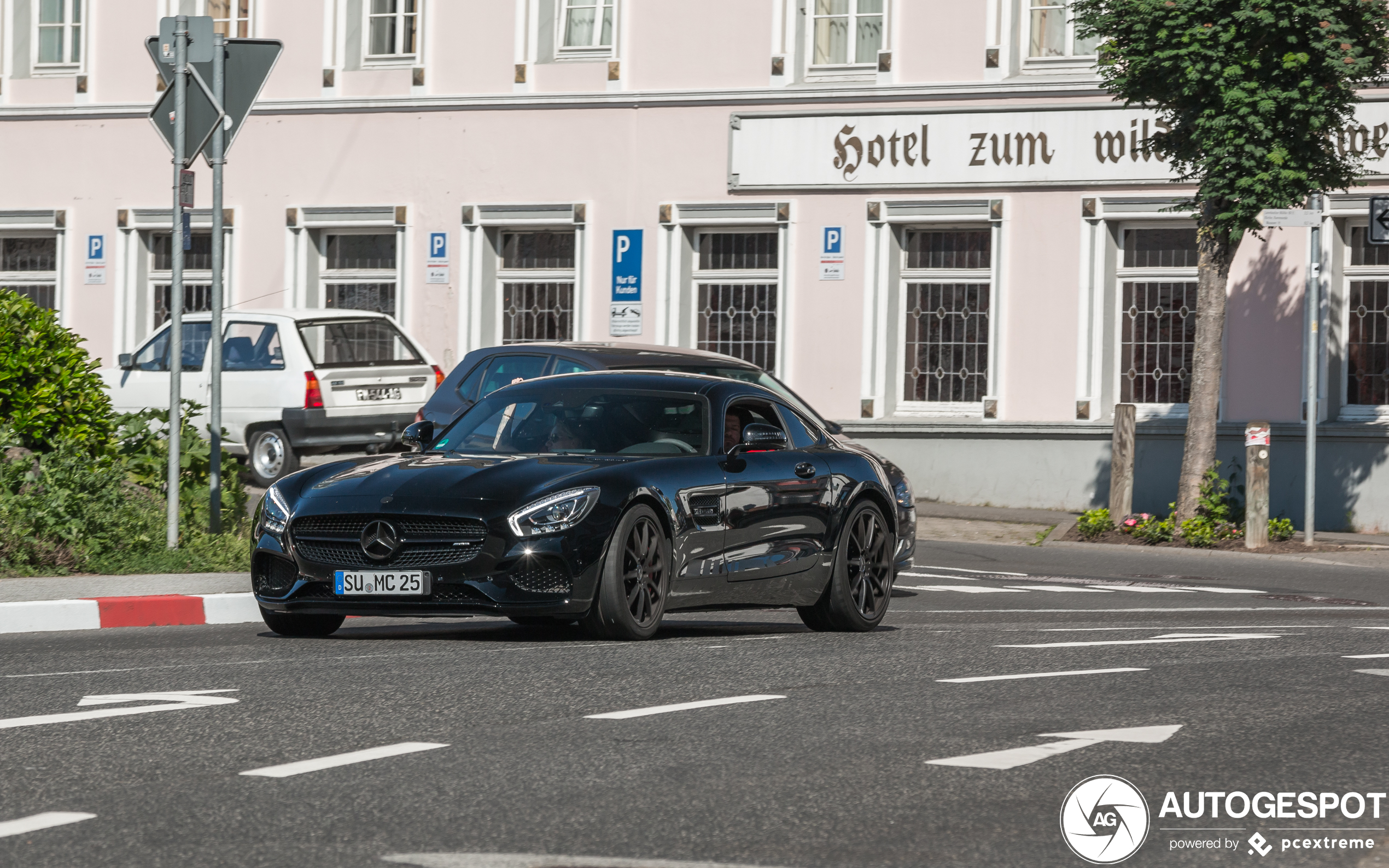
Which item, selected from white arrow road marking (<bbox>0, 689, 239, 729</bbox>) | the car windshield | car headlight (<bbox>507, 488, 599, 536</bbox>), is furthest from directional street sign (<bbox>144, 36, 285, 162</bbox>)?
white arrow road marking (<bbox>0, 689, 239, 729</bbox>)

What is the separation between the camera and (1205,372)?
20.8 metres

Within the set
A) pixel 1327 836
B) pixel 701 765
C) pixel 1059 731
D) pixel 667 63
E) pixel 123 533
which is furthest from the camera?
pixel 667 63

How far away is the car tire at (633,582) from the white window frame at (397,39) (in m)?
18.2

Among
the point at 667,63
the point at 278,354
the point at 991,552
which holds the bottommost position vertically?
the point at 991,552

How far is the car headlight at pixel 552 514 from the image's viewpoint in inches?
397

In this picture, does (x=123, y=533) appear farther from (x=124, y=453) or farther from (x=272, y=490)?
(x=272, y=490)

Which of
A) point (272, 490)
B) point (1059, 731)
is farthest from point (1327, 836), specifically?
point (272, 490)

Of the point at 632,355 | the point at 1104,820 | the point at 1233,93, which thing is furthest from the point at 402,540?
the point at 1233,93

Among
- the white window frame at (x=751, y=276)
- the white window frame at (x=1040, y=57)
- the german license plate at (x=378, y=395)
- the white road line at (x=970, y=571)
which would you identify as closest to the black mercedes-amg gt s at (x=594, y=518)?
the white road line at (x=970, y=571)

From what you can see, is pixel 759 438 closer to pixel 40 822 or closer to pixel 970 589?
pixel 970 589

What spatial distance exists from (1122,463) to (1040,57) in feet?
18.9

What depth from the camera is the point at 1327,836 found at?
588 centimetres

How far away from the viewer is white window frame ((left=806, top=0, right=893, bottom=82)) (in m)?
25.6

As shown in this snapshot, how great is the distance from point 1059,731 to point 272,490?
4.74 m
